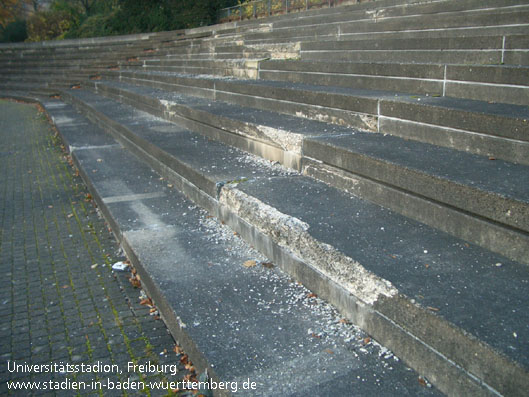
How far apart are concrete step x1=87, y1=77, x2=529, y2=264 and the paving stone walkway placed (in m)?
1.83

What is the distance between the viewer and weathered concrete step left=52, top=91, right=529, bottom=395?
203 centimetres

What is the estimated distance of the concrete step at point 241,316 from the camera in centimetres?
236

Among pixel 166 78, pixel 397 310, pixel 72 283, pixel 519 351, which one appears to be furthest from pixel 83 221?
pixel 166 78

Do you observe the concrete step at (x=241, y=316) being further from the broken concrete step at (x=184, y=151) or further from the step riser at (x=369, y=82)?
the step riser at (x=369, y=82)

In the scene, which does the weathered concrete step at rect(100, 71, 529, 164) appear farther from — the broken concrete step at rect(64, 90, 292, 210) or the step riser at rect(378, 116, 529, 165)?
the broken concrete step at rect(64, 90, 292, 210)

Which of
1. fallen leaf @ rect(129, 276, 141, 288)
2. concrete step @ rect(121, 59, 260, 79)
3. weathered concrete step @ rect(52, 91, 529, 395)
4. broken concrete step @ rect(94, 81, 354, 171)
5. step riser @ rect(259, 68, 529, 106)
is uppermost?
concrete step @ rect(121, 59, 260, 79)

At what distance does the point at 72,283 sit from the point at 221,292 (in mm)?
1656

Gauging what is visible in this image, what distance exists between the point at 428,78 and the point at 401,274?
2.99 m

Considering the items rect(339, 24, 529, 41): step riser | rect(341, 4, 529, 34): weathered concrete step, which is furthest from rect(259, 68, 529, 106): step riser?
rect(341, 4, 529, 34): weathered concrete step

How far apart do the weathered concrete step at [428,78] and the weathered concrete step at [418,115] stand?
0.16 metres

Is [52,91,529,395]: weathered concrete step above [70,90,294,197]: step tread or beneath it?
beneath

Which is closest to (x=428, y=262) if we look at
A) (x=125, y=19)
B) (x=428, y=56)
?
(x=428, y=56)

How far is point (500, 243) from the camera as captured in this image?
269 cm

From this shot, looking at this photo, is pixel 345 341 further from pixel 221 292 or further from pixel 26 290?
pixel 26 290
